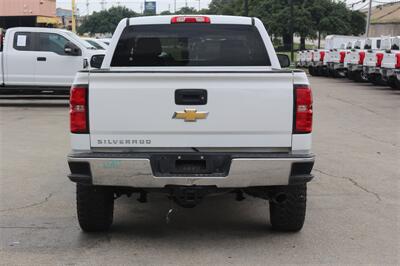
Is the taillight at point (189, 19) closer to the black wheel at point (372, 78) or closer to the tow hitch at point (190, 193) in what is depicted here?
the tow hitch at point (190, 193)

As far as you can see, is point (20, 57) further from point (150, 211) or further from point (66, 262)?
point (66, 262)

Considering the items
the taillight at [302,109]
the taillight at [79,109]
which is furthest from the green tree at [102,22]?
the taillight at [302,109]

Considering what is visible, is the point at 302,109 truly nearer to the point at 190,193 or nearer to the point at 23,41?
the point at 190,193

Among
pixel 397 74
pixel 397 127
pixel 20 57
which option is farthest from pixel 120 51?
pixel 397 74

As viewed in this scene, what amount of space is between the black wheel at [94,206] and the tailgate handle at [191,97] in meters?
1.07

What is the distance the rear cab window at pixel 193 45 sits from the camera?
5.97m

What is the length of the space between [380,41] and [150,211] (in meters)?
20.4

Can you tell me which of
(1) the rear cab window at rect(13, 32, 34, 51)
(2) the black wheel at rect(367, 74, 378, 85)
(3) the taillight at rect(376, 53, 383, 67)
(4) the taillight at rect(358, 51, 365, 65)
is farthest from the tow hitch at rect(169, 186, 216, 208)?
(4) the taillight at rect(358, 51, 365, 65)

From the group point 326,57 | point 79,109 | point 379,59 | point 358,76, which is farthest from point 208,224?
point 326,57

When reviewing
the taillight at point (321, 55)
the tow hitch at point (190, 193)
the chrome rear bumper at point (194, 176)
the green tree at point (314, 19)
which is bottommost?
the tow hitch at point (190, 193)

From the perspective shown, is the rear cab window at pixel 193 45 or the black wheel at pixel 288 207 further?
the rear cab window at pixel 193 45

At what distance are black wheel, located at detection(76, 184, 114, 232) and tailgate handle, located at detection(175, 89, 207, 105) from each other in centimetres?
107

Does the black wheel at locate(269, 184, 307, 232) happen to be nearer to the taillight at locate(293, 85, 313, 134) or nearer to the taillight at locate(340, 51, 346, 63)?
the taillight at locate(293, 85, 313, 134)

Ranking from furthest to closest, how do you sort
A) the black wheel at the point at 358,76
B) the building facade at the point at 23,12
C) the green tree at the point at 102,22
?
Result: the green tree at the point at 102,22 < the building facade at the point at 23,12 < the black wheel at the point at 358,76
